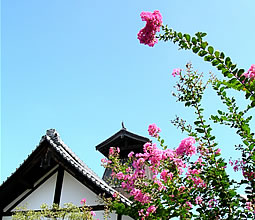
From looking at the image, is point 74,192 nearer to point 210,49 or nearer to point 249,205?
point 249,205

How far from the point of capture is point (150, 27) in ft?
8.50

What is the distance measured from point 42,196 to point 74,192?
0.84m

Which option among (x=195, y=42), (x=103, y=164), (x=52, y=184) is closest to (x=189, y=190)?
(x=195, y=42)

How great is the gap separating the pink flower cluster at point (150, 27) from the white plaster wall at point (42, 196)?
4.80m

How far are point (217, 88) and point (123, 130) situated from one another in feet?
25.1

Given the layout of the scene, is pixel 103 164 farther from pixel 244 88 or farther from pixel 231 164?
pixel 244 88

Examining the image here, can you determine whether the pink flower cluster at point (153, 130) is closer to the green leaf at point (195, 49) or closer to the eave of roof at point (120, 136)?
the green leaf at point (195, 49)

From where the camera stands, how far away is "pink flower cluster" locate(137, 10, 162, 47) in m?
2.57

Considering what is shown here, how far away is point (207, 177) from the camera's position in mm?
2656

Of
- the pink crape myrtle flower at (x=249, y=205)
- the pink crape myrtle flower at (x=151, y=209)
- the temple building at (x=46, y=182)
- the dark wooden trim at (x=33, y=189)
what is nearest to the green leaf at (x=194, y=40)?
the pink crape myrtle flower at (x=249, y=205)

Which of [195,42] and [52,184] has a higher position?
[195,42]

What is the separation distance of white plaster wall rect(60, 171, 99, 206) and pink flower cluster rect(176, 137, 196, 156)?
3.25m

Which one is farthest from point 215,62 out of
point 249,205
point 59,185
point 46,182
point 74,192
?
point 46,182

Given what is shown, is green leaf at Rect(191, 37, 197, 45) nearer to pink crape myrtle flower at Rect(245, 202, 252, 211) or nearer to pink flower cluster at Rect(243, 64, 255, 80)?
pink flower cluster at Rect(243, 64, 255, 80)
